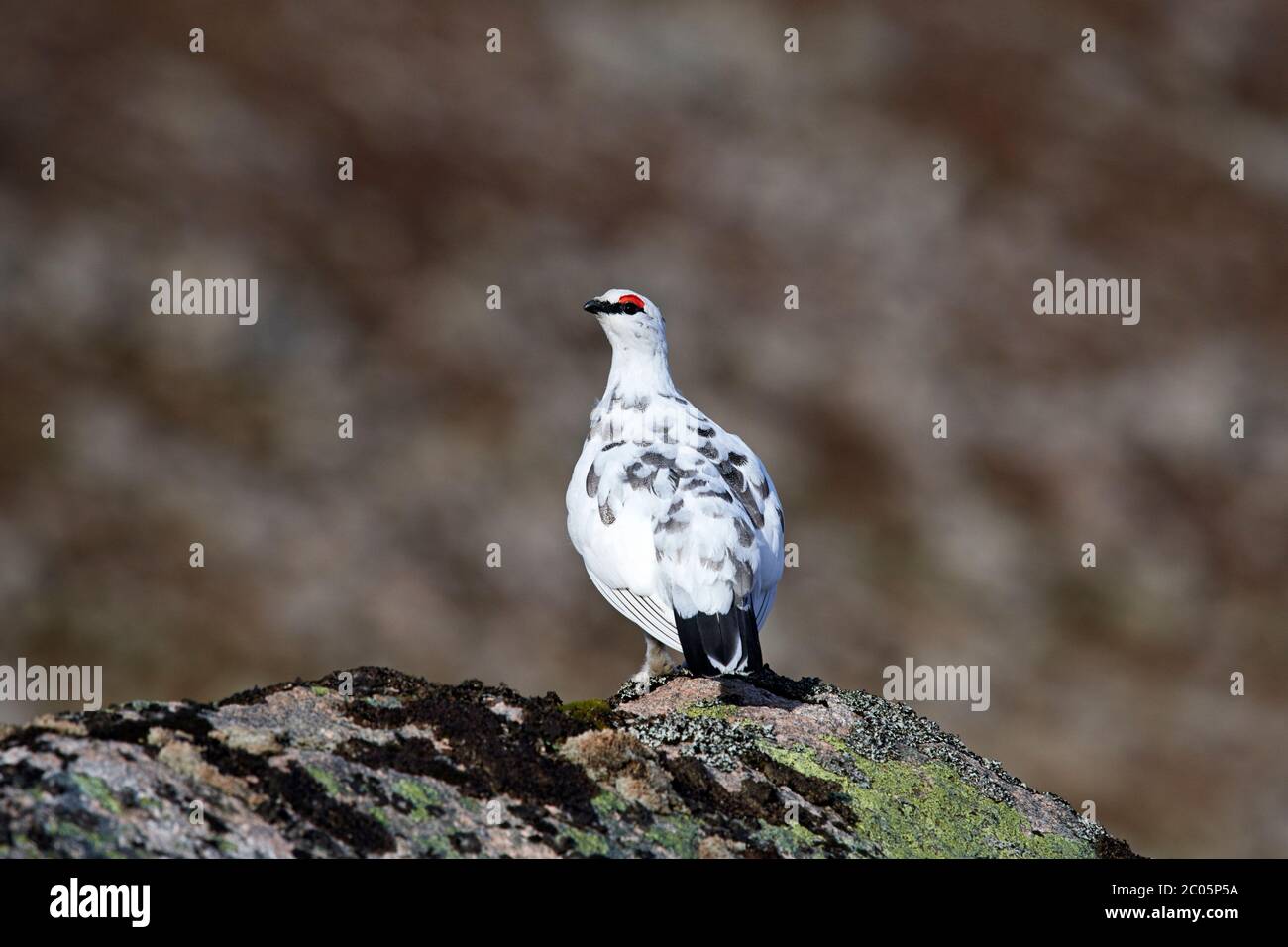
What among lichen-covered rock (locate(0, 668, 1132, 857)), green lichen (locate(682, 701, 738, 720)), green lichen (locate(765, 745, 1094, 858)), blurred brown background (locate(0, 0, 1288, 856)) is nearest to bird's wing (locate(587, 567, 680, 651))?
lichen-covered rock (locate(0, 668, 1132, 857))

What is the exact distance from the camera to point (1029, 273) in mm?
54281

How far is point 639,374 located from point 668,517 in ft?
7.19

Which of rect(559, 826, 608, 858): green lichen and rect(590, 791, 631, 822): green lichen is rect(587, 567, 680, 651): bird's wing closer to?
rect(590, 791, 631, 822): green lichen

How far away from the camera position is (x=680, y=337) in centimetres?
5000

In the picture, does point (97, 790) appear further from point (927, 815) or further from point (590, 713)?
point (927, 815)

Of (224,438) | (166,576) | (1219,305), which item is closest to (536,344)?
(224,438)

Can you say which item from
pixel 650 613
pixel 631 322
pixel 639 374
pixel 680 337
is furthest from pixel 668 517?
pixel 680 337

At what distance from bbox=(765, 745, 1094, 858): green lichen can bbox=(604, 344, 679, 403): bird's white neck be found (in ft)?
15.1

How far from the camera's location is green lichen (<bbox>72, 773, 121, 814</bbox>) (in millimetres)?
6605

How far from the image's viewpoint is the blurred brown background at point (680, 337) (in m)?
43.6

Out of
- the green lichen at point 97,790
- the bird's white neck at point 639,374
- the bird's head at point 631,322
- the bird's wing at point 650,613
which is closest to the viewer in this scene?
the green lichen at point 97,790

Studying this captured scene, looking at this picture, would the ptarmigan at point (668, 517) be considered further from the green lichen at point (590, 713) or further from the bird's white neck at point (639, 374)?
the green lichen at point (590, 713)

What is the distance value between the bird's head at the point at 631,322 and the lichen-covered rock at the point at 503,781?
3897 millimetres

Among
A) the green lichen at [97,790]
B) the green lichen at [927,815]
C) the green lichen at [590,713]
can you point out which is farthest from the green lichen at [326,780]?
the green lichen at [927,815]
